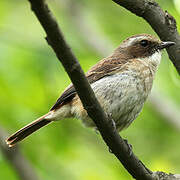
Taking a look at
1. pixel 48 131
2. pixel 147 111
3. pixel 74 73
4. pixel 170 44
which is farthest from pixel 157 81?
Answer: pixel 74 73

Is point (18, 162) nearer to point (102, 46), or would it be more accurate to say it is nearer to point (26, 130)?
point (26, 130)

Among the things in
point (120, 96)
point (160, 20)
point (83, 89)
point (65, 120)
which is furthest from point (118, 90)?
point (65, 120)

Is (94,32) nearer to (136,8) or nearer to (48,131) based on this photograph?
(48,131)

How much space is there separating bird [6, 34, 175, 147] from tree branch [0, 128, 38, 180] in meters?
0.10

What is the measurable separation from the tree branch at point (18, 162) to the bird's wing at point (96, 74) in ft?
2.32

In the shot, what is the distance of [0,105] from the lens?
23.2 ft

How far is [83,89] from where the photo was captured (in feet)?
12.4

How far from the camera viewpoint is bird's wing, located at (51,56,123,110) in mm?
5914

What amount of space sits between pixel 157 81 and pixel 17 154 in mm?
2867

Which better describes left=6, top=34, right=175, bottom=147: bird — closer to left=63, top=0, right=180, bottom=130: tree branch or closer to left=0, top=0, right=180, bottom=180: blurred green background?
left=0, top=0, right=180, bottom=180: blurred green background

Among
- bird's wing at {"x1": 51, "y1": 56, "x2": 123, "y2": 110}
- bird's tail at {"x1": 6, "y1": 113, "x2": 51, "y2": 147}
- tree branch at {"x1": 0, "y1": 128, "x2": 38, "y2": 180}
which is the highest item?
bird's wing at {"x1": 51, "y1": 56, "x2": 123, "y2": 110}

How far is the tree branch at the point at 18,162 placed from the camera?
18.6 ft

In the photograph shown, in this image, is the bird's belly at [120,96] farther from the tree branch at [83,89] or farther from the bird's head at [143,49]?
the tree branch at [83,89]

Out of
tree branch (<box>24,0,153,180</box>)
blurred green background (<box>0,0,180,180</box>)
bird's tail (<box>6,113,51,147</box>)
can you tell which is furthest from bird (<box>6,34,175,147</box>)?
tree branch (<box>24,0,153,180</box>)
